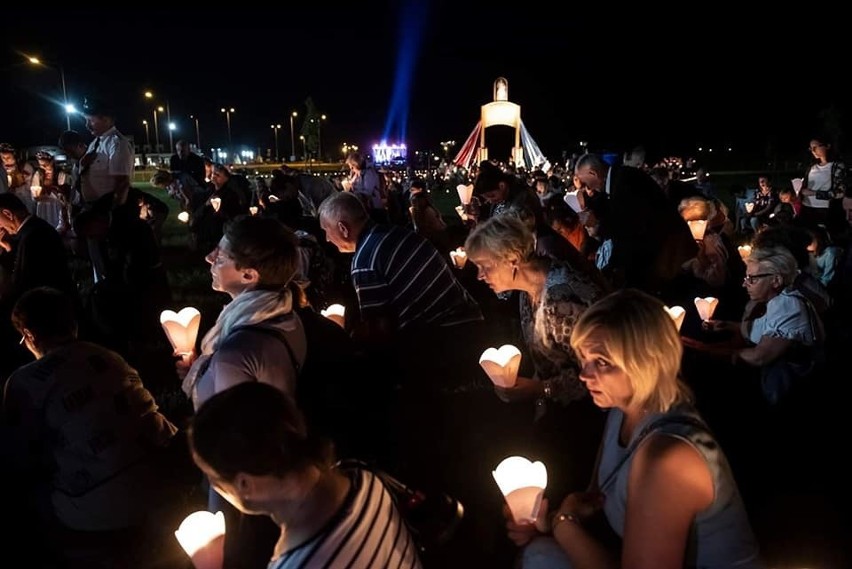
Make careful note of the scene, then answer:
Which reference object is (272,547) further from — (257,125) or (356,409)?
(257,125)

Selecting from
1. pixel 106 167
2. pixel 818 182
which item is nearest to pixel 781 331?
pixel 106 167

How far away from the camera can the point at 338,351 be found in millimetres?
2904

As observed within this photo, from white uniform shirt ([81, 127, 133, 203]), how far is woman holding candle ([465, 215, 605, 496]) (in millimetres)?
5190

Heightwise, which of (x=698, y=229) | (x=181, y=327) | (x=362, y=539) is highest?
(x=698, y=229)

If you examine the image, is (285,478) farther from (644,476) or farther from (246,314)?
(246,314)

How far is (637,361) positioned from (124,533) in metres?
2.61

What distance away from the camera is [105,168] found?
737cm

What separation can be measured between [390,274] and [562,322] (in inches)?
44.5

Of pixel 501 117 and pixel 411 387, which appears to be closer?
pixel 411 387

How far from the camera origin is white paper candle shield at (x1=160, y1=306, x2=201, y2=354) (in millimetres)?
3352

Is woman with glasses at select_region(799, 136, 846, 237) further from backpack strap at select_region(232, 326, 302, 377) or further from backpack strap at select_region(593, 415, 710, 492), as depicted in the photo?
backpack strap at select_region(232, 326, 302, 377)

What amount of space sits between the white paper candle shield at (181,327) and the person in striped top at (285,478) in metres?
1.84

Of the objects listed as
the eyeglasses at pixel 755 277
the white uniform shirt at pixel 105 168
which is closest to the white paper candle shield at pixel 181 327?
the eyeglasses at pixel 755 277

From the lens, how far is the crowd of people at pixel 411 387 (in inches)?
73.1
